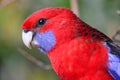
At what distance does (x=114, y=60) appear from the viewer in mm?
3092

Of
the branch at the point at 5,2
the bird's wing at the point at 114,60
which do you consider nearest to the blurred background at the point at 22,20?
the branch at the point at 5,2

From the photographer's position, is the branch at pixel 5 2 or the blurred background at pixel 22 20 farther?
the blurred background at pixel 22 20

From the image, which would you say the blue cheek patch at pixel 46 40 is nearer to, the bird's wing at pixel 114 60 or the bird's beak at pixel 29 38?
the bird's beak at pixel 29 38

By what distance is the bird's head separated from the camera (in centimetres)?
320

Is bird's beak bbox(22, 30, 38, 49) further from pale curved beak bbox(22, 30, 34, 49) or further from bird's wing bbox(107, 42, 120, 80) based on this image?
bird's wing bbox(107, 42, 120, 80)

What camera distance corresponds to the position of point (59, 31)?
3203mm

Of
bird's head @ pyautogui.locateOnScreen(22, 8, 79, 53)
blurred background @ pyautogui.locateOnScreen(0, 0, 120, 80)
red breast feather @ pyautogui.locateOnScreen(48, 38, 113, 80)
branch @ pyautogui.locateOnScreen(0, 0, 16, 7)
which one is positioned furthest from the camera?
blurred background @ pyautogui.locateOnScreen(0, 0, 120, 80)

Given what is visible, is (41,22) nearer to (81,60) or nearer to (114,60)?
(81,60)

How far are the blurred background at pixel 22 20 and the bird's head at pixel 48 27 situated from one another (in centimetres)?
71

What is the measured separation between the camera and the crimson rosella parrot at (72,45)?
308cm

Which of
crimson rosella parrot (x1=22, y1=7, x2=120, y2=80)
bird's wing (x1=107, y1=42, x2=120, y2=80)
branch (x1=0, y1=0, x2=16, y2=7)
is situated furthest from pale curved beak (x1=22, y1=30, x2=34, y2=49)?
branch (x1=0, y1=0, x2=16, y2=7)

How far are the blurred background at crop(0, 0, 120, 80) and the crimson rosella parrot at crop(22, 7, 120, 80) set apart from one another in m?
0.73

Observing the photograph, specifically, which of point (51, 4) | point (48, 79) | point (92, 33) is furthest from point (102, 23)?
point (92, 33)

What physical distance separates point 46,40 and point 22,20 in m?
1.48
